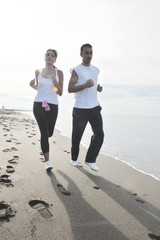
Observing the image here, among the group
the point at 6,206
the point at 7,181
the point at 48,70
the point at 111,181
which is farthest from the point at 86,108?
the point at 6,206

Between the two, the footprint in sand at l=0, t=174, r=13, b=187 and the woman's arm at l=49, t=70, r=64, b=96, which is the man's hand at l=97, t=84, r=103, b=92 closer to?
the woman's arm at l=49, t=70, r=64, b=96

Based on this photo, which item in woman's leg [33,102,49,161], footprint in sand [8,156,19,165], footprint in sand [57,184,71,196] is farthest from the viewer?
footprint in sand [8,156,19,165]

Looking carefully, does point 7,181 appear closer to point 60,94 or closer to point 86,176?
point 86,176

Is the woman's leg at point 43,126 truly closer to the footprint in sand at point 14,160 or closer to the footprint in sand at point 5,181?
the footprint in sand at point 14,160

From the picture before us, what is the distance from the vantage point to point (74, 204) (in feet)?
8.09

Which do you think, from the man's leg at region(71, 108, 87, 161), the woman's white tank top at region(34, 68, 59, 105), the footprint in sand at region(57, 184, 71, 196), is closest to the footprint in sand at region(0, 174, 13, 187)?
the footprint in sand at region(57, 184, 71, 196)

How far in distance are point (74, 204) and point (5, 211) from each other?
0.80 metres

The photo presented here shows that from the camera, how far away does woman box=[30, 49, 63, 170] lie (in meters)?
3.88

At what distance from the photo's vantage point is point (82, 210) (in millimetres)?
2338

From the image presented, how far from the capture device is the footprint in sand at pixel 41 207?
7.06 feet

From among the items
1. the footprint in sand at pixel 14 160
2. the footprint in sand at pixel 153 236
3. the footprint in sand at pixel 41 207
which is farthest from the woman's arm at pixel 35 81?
the footprint in sand at pixel 153 236

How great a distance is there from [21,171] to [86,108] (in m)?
1.64

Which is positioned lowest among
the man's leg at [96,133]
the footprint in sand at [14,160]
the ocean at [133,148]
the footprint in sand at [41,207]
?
the ocean at [133,148]

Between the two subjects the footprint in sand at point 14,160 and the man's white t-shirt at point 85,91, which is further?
the footprint in sand at point 14,160
